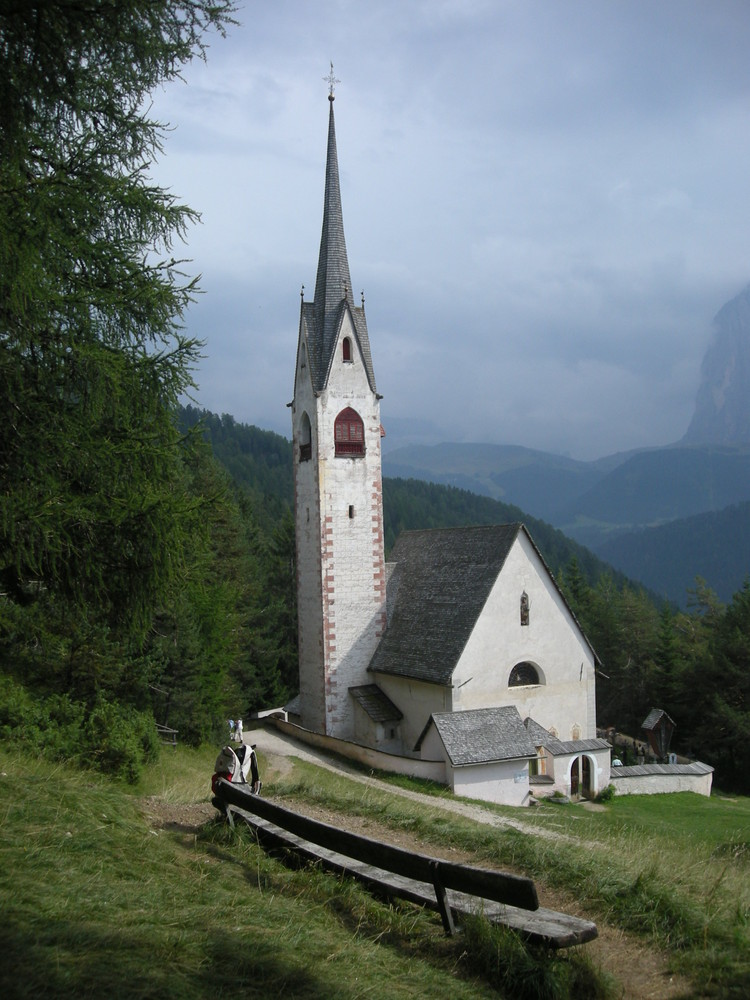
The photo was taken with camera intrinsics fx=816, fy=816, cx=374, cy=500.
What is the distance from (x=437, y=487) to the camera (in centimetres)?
15812

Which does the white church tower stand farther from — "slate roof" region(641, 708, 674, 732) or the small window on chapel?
"slate roof" region(641, 708, 674, 732)

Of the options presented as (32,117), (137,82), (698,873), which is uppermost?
(137,82)

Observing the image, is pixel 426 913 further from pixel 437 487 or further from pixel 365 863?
pixel 437 487

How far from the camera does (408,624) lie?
2617 centimetres

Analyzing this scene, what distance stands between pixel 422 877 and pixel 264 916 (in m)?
1.19

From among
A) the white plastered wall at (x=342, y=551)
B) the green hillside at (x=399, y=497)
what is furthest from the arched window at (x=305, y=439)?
the green hillside at (x=399, y=497)

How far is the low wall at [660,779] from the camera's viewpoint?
77.6 feet

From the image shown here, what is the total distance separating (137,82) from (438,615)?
63.5 ft

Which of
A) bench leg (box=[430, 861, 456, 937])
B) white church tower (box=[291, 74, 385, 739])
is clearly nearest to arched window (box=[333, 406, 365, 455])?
white church tower (box=[291, 74, 385, 739])

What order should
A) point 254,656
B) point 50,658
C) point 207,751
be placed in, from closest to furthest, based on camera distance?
1. point 50,658
2. point 207,751
3. point 254,656

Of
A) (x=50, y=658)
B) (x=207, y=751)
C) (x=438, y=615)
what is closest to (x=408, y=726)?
(x=438, y=615)

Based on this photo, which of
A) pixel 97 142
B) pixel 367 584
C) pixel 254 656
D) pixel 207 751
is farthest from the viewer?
pixel 254 656

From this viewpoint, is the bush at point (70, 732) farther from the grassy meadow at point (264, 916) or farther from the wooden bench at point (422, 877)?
the wooden bench at point (422, 877)

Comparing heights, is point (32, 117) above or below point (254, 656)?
above
